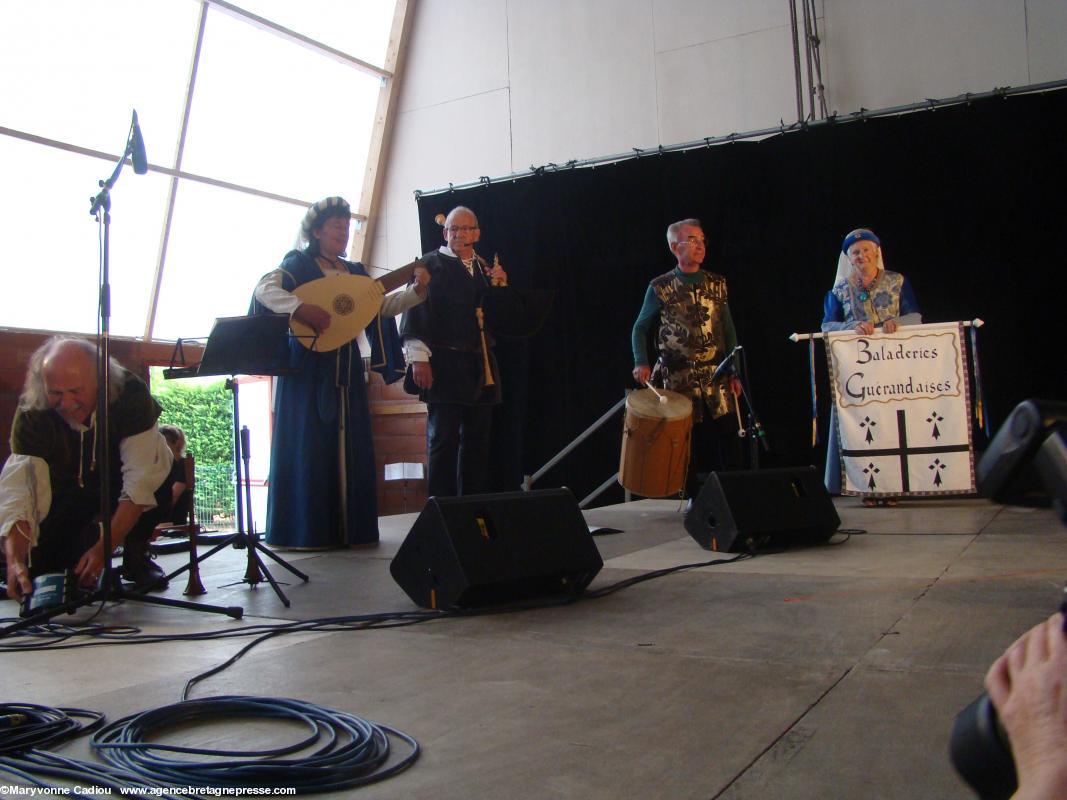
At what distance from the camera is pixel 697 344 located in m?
4.48

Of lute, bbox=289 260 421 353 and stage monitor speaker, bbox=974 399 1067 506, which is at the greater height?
lute, bbox=289 260 421 353

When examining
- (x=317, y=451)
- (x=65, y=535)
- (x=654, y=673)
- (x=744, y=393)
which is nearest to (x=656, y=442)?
(x=744, y=393)

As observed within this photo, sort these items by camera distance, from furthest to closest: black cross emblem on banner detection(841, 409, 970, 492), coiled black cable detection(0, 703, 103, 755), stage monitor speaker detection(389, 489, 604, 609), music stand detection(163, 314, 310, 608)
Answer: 1. black cross emblem on banner detection(841, 409, 970, 492)
2. music stand detection(163, 314, 310, 608)
3. stage monitor speaker detection(389, 489, 604, 609)
4. coiled black cable detection(0, 703, 103, 755)

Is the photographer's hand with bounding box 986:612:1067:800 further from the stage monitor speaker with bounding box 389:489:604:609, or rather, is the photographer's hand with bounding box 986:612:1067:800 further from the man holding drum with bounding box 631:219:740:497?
the man holding drum with bounding box 631:219:740:497

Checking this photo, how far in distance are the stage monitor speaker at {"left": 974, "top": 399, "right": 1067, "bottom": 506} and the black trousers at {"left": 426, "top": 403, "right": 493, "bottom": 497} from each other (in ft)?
11.4

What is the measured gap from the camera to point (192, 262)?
632cm

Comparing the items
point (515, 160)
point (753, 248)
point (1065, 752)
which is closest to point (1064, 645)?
point (1065, 752)

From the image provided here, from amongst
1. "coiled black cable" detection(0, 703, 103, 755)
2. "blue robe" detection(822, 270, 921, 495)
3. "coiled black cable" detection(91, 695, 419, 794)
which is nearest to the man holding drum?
"blue robe" detection(822, 270, 921, 495)

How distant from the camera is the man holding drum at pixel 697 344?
14.6 feet

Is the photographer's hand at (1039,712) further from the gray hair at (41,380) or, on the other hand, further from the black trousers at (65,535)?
the black trousers at (65,535)

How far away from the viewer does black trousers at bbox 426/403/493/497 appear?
4082 millimetres

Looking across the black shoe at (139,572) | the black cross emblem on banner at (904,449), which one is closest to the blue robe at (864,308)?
the black cross emblem on banner at (904,449)

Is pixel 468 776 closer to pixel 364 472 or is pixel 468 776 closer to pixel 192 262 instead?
pixel 364 472

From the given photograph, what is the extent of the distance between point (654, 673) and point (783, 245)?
4363 mm
